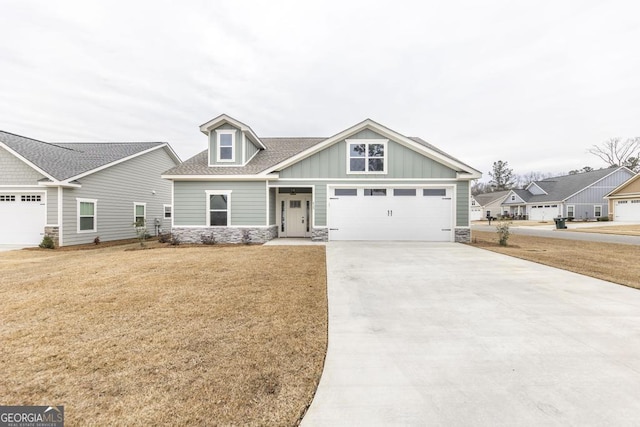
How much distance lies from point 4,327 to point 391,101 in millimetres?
19617

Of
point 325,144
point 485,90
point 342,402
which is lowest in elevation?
point 342,402

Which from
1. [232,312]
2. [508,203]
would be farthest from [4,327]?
[508,203]

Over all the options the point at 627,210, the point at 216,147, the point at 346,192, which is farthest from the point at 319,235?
the point at 627,210

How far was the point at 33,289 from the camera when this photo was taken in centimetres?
522

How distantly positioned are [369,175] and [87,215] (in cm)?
1414

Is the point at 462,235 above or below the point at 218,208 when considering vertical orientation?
below

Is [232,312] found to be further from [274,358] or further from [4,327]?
[4,327]

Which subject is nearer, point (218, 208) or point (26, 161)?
point (26, 161)

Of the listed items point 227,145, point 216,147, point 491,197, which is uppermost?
point 227,145

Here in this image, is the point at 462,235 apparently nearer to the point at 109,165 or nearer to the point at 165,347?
the point at 165,347

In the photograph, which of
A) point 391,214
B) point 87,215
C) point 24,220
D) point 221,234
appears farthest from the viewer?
point 87,215

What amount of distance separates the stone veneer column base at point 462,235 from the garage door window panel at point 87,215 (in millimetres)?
17987

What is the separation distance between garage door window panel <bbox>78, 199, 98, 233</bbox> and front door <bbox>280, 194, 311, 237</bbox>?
9.51 m

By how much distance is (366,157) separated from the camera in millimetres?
12391
